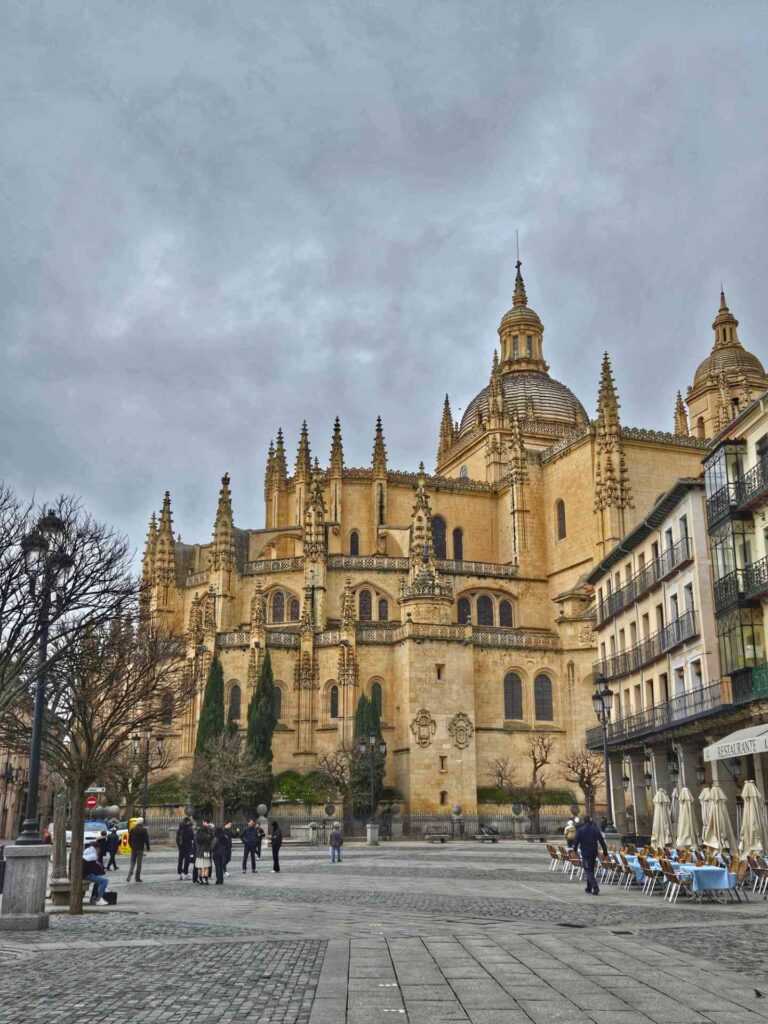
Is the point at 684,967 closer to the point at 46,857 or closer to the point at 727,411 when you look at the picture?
the point at 46,857

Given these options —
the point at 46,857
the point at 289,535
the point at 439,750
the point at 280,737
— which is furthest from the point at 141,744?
the point at 46,857

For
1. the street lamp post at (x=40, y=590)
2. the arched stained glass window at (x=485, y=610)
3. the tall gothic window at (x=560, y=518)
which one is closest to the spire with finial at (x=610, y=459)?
the tall gothic window at (x=560, y=518)

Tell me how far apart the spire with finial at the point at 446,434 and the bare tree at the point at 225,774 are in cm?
3582

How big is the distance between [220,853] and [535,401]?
55.3 m

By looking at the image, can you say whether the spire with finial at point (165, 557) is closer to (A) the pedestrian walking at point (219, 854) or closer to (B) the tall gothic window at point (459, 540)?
(B) the tall gothic window at point (459, 540)

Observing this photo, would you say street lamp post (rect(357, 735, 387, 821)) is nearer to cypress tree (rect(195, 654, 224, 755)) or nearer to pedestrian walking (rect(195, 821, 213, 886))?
cypress tree (rect(195, 654, 224, 755))

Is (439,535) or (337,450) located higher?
(337,450)

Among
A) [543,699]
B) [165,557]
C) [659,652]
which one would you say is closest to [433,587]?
[543,699]

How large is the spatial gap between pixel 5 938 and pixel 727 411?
197ft

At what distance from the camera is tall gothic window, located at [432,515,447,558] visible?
205ft

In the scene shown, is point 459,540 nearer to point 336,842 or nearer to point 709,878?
point 336,842

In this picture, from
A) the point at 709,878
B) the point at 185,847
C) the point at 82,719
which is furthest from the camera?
the point at 185,847

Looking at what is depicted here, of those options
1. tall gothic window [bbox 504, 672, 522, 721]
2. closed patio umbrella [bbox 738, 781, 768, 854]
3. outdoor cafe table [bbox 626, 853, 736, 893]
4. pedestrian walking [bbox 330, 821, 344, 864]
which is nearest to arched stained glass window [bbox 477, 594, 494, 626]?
tall gothic window [bbox 504, 672, 522, 721]

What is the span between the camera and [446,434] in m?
78.8
